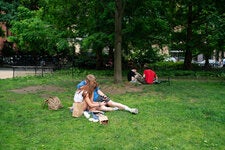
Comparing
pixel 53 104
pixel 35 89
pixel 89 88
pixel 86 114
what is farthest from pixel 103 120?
pixel 35 89

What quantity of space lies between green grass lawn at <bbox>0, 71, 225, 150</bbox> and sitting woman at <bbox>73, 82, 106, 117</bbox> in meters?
0.28

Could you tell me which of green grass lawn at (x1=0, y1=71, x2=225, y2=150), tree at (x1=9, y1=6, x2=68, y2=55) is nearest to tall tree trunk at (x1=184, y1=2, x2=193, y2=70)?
tree at (x1=9, y1=6, x2=68, y2=55)

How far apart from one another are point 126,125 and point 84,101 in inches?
57.8

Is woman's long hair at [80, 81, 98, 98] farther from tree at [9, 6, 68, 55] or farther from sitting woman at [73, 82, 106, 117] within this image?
tree at [9, 6, 68, 55]

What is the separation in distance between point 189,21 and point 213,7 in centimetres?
801

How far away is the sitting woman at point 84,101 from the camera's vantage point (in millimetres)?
9438

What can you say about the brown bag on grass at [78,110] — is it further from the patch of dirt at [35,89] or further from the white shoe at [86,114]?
the patch of dirt at [35,89]

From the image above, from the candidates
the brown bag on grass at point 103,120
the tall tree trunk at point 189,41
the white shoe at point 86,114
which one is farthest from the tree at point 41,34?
the brown bag on grass at point 103,120

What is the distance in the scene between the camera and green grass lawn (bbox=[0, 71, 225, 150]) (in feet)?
23.4

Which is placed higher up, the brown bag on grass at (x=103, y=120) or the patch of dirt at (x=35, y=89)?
the patch of dirt at (x=35, y=89)

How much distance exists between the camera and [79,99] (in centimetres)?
948

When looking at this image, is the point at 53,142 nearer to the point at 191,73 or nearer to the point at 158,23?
the point at 158,23

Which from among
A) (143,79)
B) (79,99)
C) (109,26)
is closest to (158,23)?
(109,26)

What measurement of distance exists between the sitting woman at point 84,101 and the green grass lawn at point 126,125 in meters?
0.28
